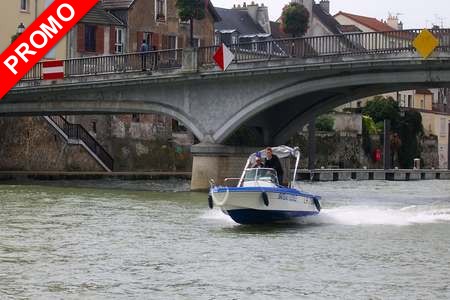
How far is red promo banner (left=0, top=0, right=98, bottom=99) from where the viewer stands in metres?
71.5

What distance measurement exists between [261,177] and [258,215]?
1391mm

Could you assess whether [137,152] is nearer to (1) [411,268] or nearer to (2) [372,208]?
(2) [372,208]

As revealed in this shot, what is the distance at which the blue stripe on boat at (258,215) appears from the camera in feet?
133

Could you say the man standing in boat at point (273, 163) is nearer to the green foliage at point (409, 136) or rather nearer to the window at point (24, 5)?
the window at point (24, 5)

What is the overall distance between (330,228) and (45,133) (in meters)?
45.0

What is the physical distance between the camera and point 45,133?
274 feet

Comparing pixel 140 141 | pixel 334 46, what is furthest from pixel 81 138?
pixel 334 46

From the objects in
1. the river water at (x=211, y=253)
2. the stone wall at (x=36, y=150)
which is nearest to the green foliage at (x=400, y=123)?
the stone wall at (x=36, y=150)

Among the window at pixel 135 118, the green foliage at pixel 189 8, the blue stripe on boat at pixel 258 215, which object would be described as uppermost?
the green foliage at pixel 189 8

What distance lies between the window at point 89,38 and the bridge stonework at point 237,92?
20.0 m

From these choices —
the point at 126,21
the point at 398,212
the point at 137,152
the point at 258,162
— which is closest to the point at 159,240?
the point at 258,162

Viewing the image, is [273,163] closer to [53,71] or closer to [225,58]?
[225,58]

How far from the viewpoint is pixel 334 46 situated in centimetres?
5941

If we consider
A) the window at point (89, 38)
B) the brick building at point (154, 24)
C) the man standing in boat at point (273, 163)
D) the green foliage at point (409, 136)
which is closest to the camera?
the man standing in boat at point (273, 163)
